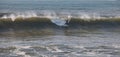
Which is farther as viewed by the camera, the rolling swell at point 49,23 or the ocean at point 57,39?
the rolling swell at point 49,23

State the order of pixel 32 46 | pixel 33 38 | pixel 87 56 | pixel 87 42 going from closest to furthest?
pixel 87 56 → pixel 32 46 → pixel 87 42 → pixel 33 38

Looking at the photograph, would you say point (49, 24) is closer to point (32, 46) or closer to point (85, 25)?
point (85, 25)

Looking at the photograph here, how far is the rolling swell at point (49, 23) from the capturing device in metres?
28.9

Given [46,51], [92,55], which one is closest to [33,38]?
[46,51]

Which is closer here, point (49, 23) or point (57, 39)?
point (57, 39)

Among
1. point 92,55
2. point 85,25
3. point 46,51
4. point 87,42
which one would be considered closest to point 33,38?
point 87,42

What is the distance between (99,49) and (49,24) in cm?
1220

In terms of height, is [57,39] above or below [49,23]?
below

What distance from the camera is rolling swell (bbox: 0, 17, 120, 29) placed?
28933mm

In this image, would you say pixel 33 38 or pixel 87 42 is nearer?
pixel 87 42

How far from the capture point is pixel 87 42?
19922 mm

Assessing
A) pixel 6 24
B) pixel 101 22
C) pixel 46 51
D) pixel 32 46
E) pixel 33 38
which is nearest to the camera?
pixel 46 51

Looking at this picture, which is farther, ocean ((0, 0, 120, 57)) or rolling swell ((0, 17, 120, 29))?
rolling swell ((0, 17, 120, 29))

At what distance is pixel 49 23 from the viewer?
29766mm
